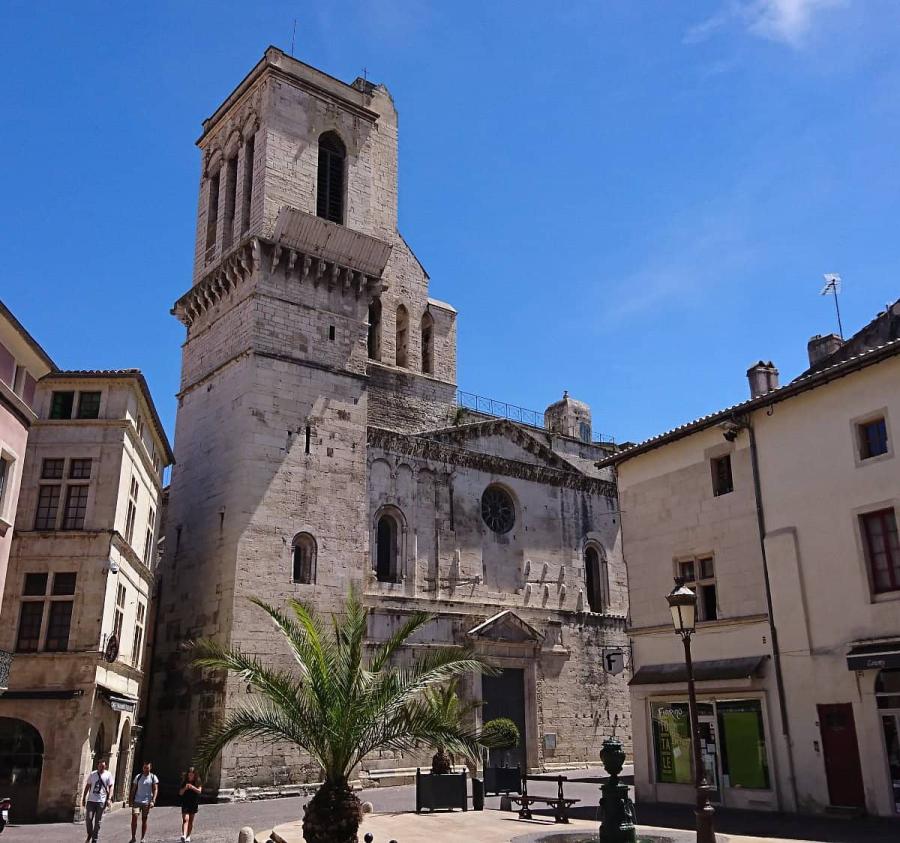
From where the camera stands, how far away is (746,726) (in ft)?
58.9

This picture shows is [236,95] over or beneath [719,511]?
over

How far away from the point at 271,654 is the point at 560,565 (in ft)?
44.7

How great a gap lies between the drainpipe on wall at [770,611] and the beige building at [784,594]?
0.09 feet

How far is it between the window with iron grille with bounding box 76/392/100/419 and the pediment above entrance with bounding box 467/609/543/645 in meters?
14.8

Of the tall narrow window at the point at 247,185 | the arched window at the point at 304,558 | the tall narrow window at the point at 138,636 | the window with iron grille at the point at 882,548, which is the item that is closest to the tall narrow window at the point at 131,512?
the tall narrow window at the point at 138,636

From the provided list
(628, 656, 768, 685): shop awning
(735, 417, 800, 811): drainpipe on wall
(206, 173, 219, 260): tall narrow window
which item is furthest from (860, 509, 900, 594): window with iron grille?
(206, 173, 219, 260): tall narrow window

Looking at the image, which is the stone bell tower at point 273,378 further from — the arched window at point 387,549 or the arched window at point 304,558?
the arched window at point 387,549

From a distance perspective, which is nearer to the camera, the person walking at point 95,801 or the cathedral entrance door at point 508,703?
the person walking at point 95,801

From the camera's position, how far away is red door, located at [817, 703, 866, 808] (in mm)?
15898

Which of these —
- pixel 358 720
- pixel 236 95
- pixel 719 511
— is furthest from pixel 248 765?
pixel 236 95

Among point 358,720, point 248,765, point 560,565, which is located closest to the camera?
point 358,720

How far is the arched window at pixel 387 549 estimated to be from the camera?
98.4 feet

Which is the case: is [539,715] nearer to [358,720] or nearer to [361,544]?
[361,544]

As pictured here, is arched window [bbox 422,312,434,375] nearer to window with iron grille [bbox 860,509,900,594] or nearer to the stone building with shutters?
the stone building with shutters
